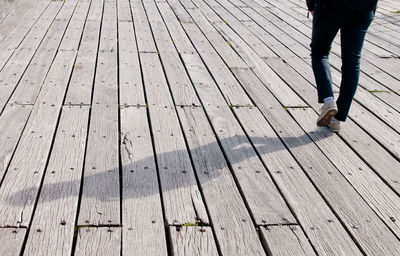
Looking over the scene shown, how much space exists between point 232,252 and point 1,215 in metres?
1.09

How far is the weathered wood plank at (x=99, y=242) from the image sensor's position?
2.02 meters

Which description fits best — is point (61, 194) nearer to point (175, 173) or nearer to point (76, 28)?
point (175, 173)

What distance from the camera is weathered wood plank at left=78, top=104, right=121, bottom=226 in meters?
2.27

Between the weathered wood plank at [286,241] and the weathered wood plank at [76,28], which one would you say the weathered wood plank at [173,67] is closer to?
the weathered wood plank at [76,28]

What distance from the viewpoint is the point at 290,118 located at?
3.54 meters

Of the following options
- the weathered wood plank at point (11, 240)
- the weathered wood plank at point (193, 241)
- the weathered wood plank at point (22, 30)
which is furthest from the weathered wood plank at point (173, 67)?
the weathered wood plank at point (11, 240)

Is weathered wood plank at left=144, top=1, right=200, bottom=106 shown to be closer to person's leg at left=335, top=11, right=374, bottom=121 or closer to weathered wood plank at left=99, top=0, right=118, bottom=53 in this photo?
weathered wood plank at left=99, top=0, right=118, bottom=53

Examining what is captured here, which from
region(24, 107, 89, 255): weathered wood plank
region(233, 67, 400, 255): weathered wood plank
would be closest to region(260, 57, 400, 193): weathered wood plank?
region(233, 67, 400, 255): weathered wood plank

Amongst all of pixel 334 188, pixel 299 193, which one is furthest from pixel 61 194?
pixel 334 188

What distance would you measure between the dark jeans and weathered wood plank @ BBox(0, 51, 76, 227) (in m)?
1.86

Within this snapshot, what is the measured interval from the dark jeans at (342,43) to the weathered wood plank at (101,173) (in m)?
1.47

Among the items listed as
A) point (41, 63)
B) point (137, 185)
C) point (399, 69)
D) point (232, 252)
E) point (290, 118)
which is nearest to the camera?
point (232, 252)

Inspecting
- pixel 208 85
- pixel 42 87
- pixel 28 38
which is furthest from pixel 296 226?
pixel 28 38

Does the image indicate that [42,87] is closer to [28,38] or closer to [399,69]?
[28,38]
